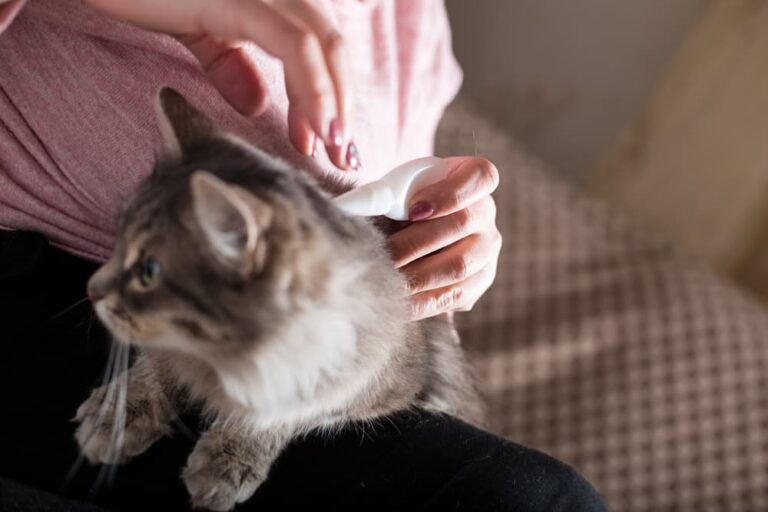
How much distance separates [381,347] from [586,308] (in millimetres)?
1057

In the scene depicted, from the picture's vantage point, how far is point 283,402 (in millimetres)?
841

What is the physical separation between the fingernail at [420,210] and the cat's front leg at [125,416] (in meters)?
0.38

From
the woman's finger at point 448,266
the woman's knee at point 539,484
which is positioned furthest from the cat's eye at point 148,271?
the woman's knee at point 539,484

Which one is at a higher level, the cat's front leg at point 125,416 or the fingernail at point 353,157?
the fingernail at point 353,157

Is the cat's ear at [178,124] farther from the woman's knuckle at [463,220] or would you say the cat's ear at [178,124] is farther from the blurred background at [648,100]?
the blurred background at [648,100]

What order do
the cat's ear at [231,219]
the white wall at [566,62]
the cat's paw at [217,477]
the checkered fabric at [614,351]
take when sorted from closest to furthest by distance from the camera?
the cat's ear at [231,219]
the cat's paw at [217,477]
the checkered fabric at [614,351]
the white wall at [566,62]

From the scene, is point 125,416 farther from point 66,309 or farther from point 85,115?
point 85,115

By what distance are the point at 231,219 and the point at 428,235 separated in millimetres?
336

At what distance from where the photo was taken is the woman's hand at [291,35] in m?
0.79

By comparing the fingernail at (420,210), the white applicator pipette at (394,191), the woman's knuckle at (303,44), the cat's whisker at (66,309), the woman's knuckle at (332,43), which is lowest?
the cat's whisker at (66,309)

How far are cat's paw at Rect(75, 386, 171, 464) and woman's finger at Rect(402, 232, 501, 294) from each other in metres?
0.36

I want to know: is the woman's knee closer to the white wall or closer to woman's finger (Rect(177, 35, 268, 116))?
woman's finger (Rect(177, 35, 268, 116))

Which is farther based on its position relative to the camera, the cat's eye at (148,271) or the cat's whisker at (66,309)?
the cat's whisker at (66,309)

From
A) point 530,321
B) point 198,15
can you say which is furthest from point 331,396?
point 530,321
